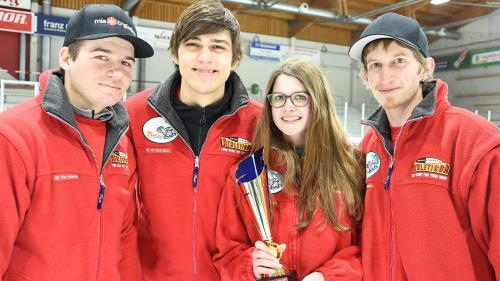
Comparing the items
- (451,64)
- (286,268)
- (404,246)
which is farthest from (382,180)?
(451,64)

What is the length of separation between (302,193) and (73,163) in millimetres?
979

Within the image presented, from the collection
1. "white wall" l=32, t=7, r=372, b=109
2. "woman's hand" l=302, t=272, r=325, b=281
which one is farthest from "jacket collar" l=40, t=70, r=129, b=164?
"white wall" l=32, t=7, r=372, b=109

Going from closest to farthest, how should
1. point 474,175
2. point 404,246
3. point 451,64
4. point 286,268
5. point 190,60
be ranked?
point 474,175
point 404,246
point 286,268
point 190,60
point 451,64

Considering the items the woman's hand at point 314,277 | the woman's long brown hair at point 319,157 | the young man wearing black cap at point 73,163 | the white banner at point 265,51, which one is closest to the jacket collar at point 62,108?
the young man wearing black cap at point 73,163

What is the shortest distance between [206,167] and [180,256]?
1.46 ft

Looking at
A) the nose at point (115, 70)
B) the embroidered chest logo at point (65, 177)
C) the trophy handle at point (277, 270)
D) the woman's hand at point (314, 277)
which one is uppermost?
the nose at point (115, 70)

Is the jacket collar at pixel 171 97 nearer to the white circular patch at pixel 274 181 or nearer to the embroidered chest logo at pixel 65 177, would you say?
the white circular patch at pixel 274 181

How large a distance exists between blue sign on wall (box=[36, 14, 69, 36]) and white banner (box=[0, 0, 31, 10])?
38 centimetres

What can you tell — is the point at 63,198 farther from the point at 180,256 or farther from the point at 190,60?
the point at 190,60

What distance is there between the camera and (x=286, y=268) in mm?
1954

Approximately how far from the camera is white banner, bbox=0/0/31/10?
12.4 meters

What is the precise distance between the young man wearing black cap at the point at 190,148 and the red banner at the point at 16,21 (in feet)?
40.7

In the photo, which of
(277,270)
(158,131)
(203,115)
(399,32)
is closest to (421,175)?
(399,32)

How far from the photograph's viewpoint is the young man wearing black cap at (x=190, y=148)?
209 centimetres
